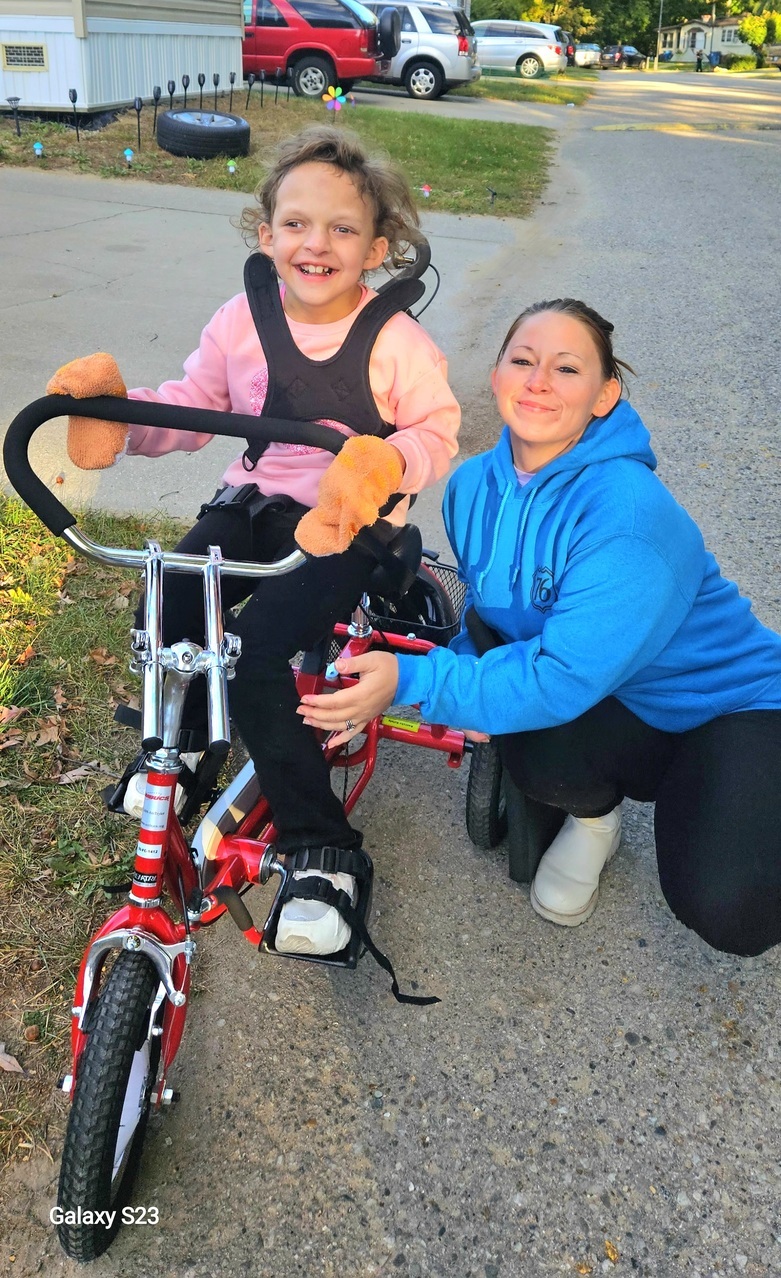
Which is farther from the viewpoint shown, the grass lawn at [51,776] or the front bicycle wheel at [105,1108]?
the grass lawn at [51,776]

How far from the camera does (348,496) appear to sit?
1562 millimetres

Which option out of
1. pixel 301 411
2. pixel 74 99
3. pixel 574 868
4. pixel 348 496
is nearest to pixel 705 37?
pixel 74 99

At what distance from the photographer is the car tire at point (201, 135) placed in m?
10.8

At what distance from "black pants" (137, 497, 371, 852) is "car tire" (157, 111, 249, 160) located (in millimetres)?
9984

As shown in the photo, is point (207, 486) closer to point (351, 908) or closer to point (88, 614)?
point (88, 614)

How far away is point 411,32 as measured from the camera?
767 inches

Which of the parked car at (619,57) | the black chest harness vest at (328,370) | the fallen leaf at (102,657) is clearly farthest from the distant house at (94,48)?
the parked car at (619,57)

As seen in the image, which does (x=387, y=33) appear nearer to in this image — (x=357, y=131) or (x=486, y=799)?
(x=357, y=131)

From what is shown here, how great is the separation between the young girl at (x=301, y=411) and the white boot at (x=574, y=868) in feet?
1.76

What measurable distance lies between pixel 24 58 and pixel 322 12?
21.4ft

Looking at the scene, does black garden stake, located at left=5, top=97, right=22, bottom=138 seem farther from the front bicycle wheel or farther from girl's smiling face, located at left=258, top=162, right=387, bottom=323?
the front bicycle wheel

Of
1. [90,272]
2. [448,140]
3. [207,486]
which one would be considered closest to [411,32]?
[448,140]

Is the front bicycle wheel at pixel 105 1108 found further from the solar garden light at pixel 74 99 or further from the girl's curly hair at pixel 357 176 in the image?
the solar garden light at pixel 74 99

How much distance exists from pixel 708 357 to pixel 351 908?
5.51m
